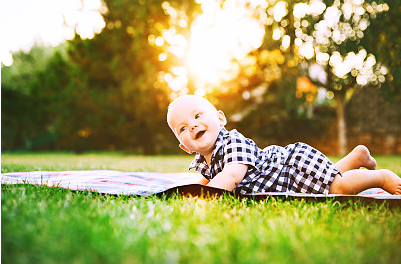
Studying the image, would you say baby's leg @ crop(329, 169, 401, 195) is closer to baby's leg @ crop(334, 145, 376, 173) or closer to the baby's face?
baby's leg @ crop(334, 145, 376, 173)

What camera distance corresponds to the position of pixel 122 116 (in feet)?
36.9

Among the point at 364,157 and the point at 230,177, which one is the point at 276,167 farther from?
the point at 364,157

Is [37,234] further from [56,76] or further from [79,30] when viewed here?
[56,76]

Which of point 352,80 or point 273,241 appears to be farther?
point 352,80

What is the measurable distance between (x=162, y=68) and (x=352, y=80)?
5510 millimetres

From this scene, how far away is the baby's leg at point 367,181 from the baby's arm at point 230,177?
553 mm

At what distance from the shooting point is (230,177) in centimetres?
196

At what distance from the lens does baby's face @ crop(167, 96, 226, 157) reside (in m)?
2.13

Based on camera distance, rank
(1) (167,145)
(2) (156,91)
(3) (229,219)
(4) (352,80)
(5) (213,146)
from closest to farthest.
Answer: (3) (229,219) < (5) (213,146) < (4) (352,80) < (2) (156,91) < (1) (167,145)

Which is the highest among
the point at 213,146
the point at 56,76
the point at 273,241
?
the point at 56,76

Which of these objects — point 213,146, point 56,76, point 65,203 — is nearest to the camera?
point 65,203

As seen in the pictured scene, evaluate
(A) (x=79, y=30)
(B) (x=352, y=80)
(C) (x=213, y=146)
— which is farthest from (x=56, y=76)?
(C) (x=213, y=146)

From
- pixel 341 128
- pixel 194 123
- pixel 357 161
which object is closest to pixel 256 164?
pixel 194 123

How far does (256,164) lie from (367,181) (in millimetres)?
601
